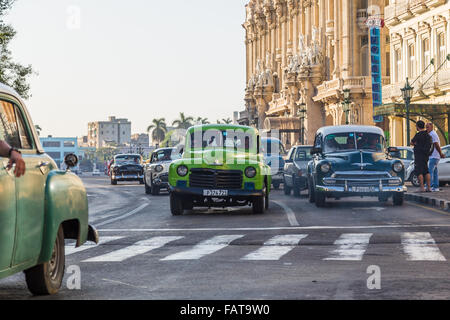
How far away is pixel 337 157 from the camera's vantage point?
2328 centimetres

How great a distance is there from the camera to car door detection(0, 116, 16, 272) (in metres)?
7.04

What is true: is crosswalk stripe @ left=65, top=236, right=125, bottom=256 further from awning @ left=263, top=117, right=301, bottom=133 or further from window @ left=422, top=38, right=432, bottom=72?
awning @ left=263, top=117, right=301, bottom=133

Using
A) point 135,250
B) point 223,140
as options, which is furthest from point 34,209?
point 223,140

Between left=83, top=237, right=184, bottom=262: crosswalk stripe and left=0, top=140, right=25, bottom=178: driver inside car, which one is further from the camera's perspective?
left=83, top=237, right=184, bottom=262: crosswalk stripe

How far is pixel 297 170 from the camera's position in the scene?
97.5 ft

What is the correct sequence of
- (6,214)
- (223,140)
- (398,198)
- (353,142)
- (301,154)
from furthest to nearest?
1. (301,154)
2. (353,142)
3. (398,198)
4. (223,140)
5. (6,214)

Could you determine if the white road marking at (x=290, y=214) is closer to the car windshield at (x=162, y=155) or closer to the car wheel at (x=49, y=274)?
the car windshield at (x=162, y=155)

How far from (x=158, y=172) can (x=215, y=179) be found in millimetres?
12558

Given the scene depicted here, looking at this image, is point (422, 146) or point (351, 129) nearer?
point (351, 129)

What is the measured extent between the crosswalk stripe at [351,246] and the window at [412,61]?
142 ft

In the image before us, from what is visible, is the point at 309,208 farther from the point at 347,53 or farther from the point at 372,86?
the point at 347,53

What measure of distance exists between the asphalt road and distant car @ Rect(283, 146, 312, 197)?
840 cm

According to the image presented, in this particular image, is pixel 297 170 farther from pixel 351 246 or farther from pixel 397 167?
pixel 351 246

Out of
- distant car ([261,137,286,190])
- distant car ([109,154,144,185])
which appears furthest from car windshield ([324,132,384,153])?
distant car ([109,154,144,185])
